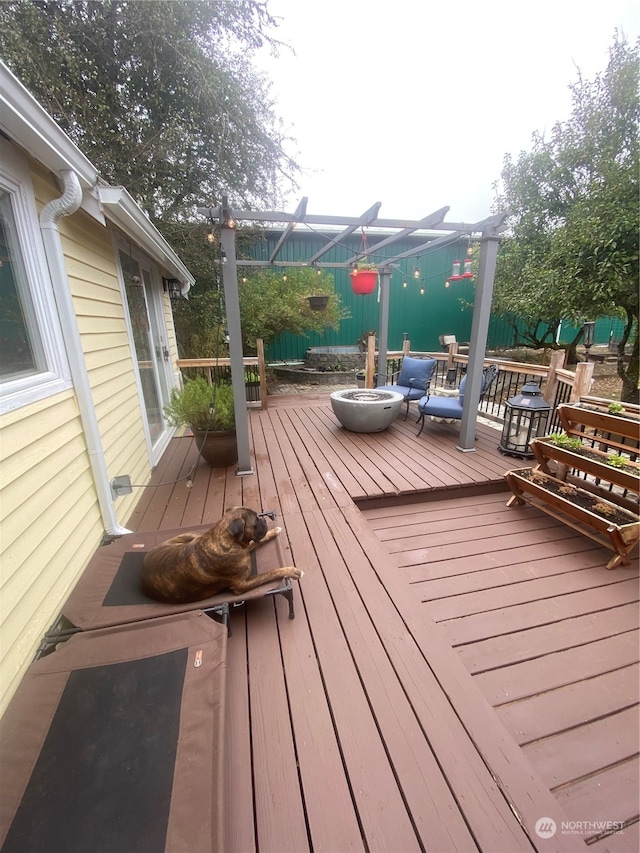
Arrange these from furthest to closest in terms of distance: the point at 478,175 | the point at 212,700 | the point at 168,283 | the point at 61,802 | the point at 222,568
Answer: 1. the point at 478,175
2. the point at 168,283
3. the point at 222,568
4. the point at 212,700
5. the point at 61,802

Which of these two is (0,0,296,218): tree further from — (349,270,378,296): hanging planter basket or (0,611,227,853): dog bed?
(0,611,227,853): dog bed

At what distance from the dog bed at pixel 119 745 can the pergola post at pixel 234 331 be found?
185 cm

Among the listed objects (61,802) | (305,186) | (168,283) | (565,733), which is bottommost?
(565,733)

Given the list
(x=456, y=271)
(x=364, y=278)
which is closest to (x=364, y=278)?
(x=364, y=278)

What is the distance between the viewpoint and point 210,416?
3262 millimetres

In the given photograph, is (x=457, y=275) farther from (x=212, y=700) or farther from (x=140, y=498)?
(x=212, y=700)

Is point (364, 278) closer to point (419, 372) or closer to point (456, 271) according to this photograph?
point (419, 372)

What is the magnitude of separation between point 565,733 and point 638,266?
5863 millimetres

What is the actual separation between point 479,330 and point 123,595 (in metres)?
3.52

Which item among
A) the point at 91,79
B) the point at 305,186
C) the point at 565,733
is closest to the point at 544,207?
the point at 305,186

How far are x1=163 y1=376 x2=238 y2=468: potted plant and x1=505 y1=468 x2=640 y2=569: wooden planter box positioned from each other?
2521 mm

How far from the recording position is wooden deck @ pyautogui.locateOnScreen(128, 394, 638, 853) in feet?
3.34

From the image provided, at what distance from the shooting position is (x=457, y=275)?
4969 millimetres

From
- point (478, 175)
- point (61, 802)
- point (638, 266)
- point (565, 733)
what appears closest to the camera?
point (61, 802)
